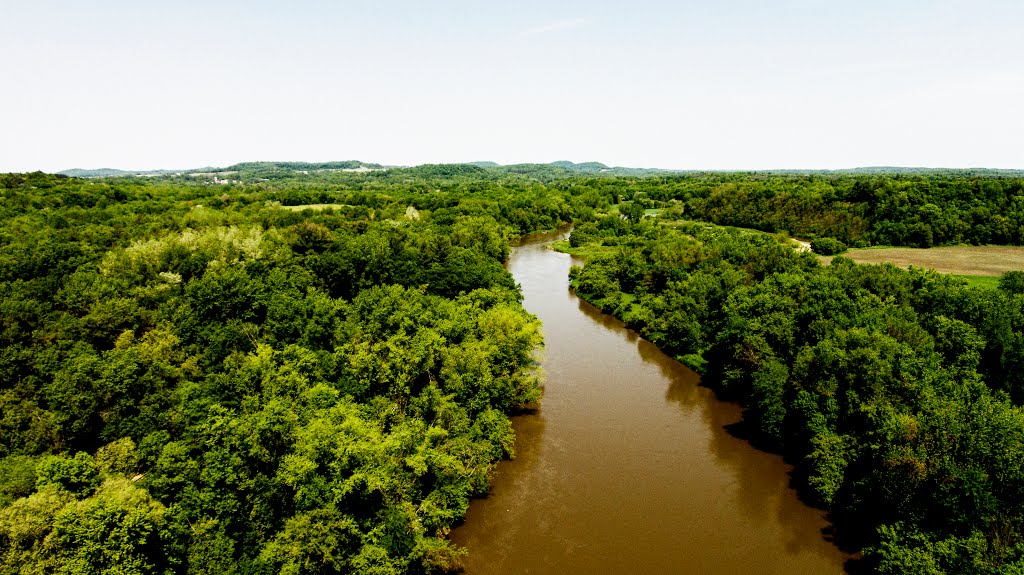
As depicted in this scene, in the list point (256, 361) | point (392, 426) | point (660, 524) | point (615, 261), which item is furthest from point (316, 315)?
point (615, 261)

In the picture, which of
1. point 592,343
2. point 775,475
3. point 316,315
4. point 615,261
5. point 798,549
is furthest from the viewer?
point 615,261

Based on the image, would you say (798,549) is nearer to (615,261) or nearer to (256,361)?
(256,361)

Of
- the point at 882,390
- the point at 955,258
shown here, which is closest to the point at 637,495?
→ the point at 882,390

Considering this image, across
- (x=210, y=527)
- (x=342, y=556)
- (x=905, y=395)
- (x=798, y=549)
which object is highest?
(x=905, y=395)

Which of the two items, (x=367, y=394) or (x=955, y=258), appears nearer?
(x=367, y=394)

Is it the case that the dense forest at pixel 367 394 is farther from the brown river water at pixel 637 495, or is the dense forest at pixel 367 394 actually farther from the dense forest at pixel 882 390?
the brown river water at pixel 637 495

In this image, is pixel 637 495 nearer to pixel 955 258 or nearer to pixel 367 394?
pixel 367 394

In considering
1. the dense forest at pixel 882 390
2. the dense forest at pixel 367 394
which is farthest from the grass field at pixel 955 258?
the dense forest at pixel 882 390
